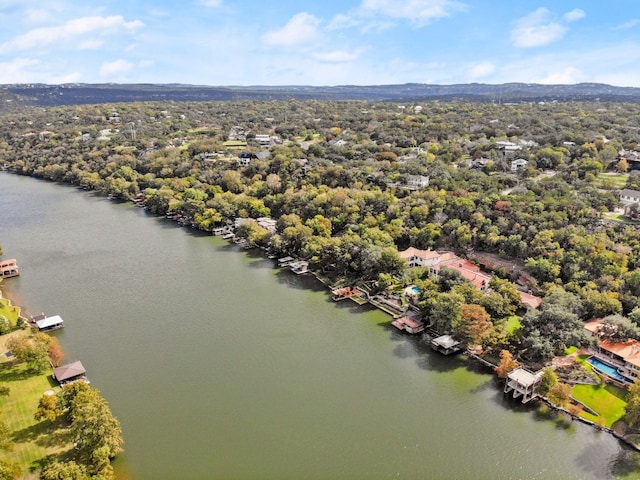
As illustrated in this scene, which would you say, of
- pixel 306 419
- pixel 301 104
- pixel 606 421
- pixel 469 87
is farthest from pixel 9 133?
pixel 469 87

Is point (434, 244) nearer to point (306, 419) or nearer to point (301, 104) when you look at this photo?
point (306, 419)

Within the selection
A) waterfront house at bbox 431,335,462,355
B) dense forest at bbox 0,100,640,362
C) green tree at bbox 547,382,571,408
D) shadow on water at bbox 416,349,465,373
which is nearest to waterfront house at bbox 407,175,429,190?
dense forest at bbox 0,100,640,362

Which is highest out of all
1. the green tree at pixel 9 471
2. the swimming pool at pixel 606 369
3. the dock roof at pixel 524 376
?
the green tree at pixel 9 471

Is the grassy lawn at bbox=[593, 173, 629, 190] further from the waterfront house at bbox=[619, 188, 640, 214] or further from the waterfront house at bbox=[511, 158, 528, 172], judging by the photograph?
the waterfront house at bbox=[511, 158, 528, 172]

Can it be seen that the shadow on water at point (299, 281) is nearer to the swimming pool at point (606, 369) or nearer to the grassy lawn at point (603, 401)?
the swimming pool at point (606, 369)

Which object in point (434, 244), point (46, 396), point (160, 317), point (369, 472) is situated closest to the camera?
point (369, 472)

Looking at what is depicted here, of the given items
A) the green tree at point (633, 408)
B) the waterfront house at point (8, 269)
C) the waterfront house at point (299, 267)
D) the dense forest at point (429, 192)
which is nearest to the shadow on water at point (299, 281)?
the waterfront house at point (299, 267)
